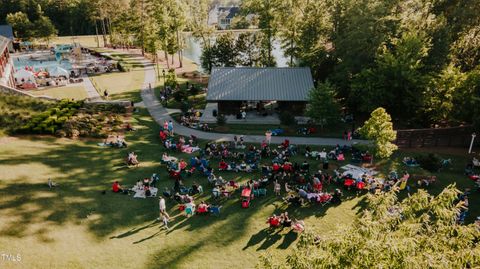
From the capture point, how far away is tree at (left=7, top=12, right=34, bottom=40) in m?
84.2

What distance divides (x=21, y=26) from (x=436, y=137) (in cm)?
9348

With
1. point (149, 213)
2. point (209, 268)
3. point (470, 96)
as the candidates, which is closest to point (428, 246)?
point (209, 268)

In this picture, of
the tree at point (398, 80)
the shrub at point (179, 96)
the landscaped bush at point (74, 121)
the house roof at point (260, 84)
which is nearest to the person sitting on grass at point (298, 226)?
the tree at point (398, 80)

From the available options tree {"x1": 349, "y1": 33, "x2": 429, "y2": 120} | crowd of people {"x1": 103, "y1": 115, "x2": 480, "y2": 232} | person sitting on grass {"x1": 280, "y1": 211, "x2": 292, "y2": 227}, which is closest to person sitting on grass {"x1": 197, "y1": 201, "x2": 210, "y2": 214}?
crowd of people {"x1": 103, "y1": 115, "x2": 480, "y2": 232}

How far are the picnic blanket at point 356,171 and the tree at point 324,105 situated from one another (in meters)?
8.32

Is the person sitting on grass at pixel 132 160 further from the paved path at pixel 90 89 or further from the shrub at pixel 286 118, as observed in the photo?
the paved path at pixel 90 89

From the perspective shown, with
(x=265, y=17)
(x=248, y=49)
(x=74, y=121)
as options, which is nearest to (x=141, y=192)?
(x=74, y=121)

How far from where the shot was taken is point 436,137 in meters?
32.9

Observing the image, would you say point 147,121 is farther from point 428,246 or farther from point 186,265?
point 428,246

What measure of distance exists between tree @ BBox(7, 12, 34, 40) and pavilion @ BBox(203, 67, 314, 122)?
6510 cm

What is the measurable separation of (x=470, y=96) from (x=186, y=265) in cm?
2903

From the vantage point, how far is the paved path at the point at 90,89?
47156 mm

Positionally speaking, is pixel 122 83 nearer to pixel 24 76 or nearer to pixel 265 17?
pixel 24 76

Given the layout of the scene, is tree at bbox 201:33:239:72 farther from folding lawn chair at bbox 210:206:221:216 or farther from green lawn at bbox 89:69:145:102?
folding lawn chair at bbox 210:206:221:216
